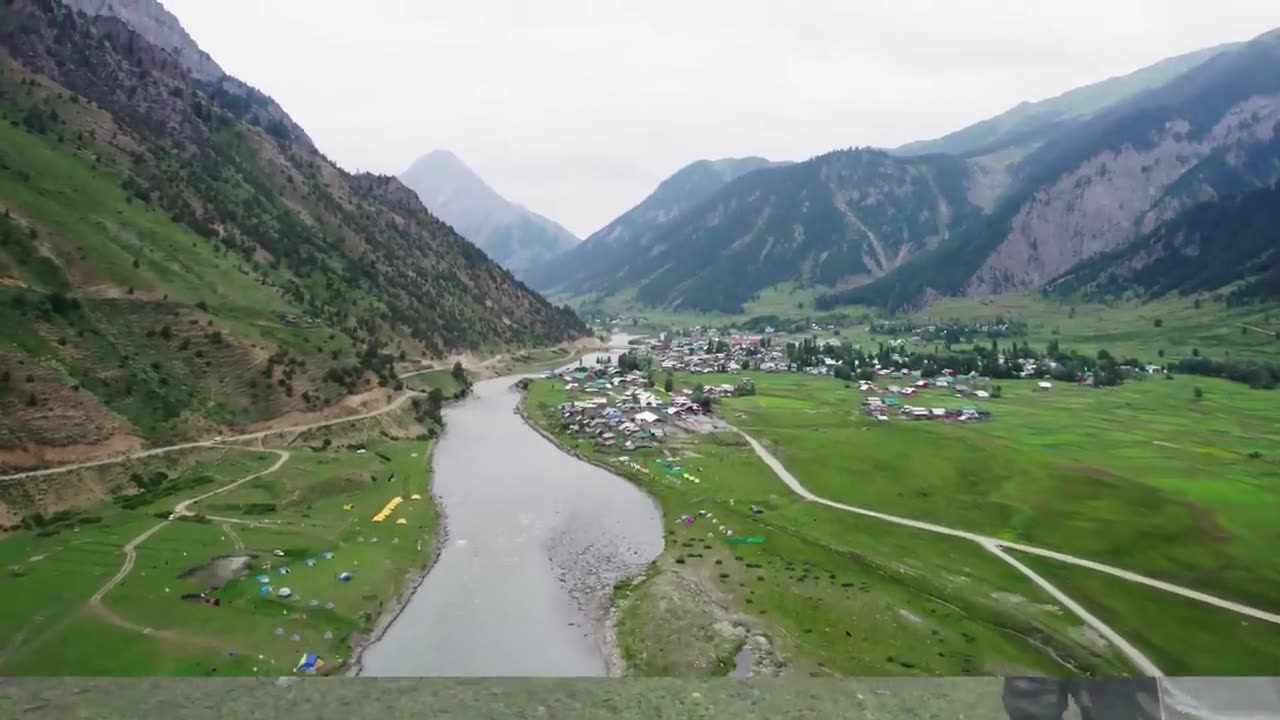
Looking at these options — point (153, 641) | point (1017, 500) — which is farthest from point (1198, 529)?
point (153, 641)

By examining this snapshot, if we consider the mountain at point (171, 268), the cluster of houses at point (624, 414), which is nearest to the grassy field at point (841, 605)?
the cluster of houses at point (624, 414)

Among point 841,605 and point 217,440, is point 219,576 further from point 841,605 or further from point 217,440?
point 841,605

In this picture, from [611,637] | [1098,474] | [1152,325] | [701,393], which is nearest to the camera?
[611,637]

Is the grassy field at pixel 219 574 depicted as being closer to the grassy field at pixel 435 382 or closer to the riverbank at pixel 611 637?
the riverbank at pixel 611 637

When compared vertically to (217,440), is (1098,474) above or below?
below

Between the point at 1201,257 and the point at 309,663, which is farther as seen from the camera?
the point at 1201,257

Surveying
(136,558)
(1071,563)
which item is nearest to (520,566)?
(136,558)

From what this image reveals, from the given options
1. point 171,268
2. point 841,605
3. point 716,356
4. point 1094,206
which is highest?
point 171,268
